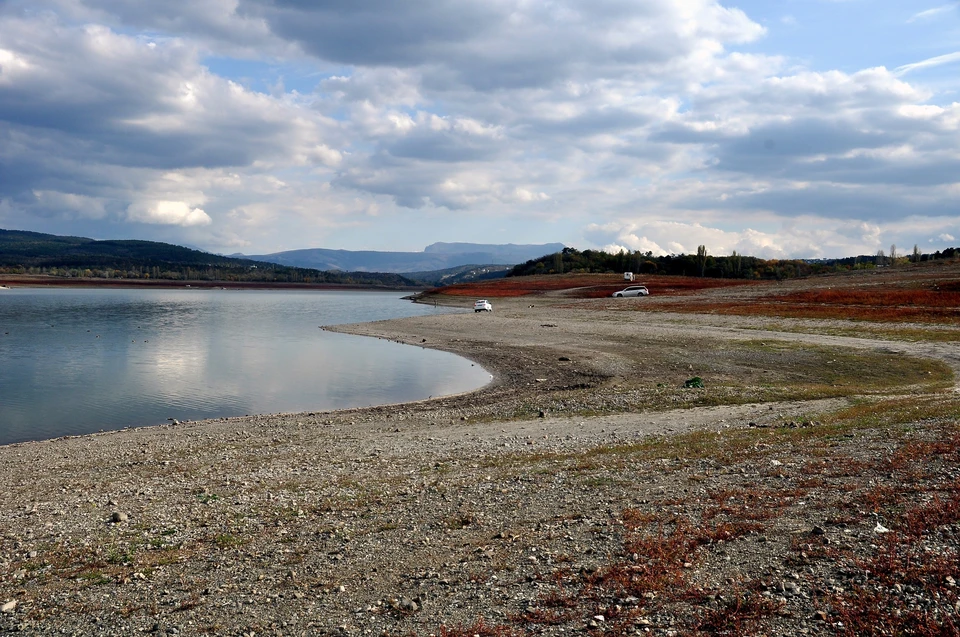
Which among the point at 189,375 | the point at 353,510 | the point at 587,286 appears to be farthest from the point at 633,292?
the point at 353,510

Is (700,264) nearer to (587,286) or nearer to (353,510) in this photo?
(587,286)

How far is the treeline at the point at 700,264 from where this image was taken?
443 feet

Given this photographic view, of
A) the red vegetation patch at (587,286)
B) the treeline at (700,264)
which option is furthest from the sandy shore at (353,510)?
the treeline at (700,264)

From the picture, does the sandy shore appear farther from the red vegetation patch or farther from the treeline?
the treeline

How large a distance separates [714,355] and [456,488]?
2375cm

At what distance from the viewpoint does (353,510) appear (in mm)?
10828

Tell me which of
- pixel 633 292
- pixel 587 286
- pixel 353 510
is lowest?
pixel 353 510

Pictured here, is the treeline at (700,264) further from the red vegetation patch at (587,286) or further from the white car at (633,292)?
the white car at (633,292)

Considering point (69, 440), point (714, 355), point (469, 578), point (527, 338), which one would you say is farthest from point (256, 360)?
point (469, 578)

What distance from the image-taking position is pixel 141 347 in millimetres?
47000

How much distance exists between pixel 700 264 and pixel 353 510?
149 meters

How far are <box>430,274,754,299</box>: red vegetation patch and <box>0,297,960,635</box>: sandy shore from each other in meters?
66.0

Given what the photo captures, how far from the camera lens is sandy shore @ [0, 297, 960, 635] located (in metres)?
7.37

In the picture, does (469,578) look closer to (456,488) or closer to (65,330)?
(456,488)
